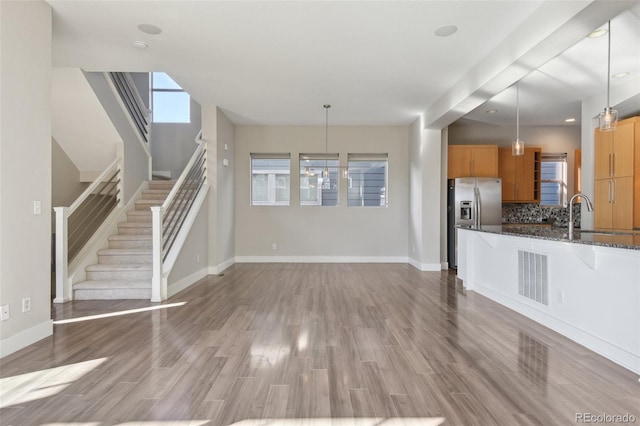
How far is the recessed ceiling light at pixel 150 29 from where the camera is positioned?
3.51m

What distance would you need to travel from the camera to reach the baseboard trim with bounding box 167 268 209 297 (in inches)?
185

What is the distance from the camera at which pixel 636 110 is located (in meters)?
→ 5.27

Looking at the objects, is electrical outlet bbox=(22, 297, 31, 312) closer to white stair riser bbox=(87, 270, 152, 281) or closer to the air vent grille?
white stair riser bbox=(87, 270, 152, 281)

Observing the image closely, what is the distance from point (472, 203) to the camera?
669cm

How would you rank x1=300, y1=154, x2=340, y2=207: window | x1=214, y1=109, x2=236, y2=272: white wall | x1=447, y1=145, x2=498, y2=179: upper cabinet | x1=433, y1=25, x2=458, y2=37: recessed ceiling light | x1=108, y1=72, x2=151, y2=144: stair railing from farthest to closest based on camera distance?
x1=300, y1=154, x2=340, y2=207: window
x1=447, y1=145, x2=498, y2=179: upper cabinet
x1=214, y1=109, x2=236, y2=272: white wall
x1=108, y1=72, x2=151, y2=144: stair railing
x1=433, y1=25, x2=458, y2=37: recessed ceiling light

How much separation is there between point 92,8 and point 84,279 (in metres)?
3.43

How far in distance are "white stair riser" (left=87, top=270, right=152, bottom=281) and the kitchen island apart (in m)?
4.72

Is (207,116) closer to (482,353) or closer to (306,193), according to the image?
(306,193)

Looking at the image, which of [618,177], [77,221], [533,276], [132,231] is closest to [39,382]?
[132,231]

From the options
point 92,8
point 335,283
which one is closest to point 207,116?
point 92,8

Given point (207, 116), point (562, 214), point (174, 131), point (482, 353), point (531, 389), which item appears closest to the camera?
point (531, 389)

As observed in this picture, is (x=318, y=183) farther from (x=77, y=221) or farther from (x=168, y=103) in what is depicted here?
(x=77, y=221)

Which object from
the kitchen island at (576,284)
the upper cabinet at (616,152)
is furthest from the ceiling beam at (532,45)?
the upper cabinet at (616,152)

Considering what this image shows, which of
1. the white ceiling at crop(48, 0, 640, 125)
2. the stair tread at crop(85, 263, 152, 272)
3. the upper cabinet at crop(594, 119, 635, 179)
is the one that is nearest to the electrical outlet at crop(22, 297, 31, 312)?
the stair tread at crop(85, 263, 152, 272)
